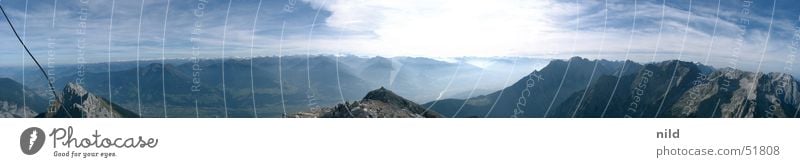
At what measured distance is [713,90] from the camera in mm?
107438

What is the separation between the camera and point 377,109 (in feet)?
115

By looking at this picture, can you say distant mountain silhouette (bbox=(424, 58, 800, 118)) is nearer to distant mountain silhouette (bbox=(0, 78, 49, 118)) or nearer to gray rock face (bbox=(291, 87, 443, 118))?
gray rock face (bbox=(291, 87, 443, 118))

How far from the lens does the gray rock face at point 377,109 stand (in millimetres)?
29919

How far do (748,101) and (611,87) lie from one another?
2165 centimetres

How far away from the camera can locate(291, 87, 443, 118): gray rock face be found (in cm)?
2992

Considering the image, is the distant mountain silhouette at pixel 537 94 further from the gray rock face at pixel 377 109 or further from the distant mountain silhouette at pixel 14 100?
the distant mountain silhouette at pixel 14 100
